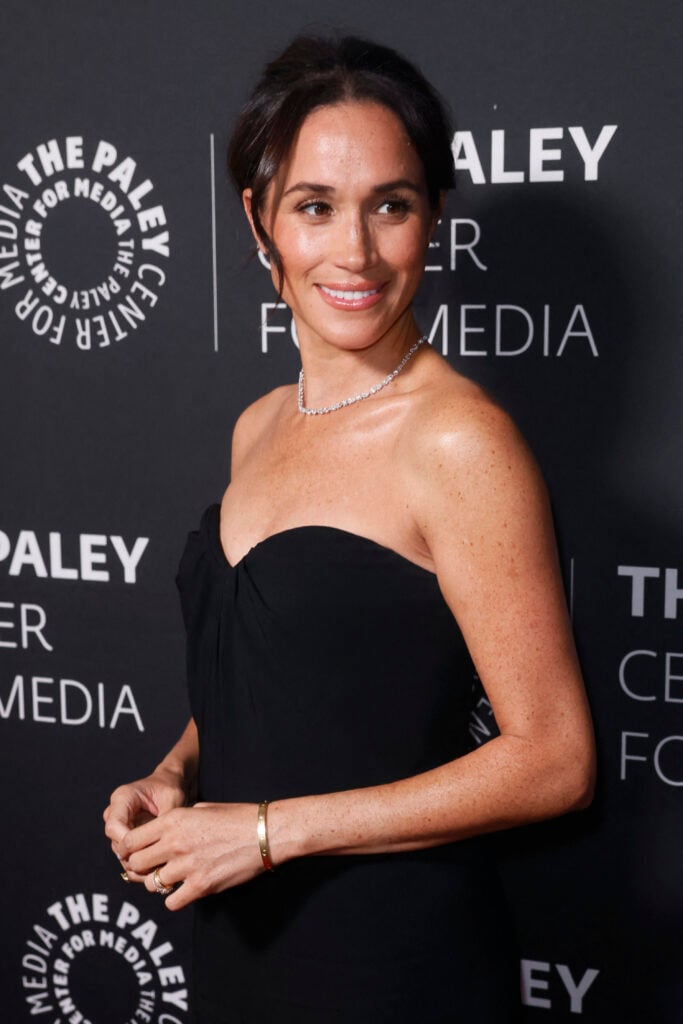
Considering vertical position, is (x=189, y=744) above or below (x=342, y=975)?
above

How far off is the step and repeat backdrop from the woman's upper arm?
2.16 feet

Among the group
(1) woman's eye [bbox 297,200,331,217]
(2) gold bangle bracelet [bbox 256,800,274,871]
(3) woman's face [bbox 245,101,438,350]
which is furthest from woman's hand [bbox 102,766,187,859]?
(1) woman's eye [bbox 297,200,331,217]

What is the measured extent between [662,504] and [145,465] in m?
0.90

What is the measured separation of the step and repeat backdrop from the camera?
1.69 meters

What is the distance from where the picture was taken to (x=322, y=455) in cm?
130

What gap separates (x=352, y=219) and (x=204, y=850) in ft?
2.17

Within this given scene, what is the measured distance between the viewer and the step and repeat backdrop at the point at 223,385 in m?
1.69

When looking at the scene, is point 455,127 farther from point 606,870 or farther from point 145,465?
point 606,870

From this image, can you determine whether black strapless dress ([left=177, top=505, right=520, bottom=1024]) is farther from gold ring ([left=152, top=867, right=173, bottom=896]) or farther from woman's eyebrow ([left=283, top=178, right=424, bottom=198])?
woman's eyebrow ([left=283, top=178, right=424, bottom=198])

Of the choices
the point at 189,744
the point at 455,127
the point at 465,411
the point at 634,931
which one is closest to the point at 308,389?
the point at 465,411

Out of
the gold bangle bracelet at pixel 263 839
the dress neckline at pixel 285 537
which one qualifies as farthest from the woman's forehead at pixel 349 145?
the gold bangle bracelet at pixel 263 839

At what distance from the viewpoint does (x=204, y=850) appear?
45.4 inches

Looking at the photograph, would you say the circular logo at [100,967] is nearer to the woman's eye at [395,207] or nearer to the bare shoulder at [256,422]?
the bare shoulder at [256,422]

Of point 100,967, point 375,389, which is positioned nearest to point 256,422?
point 375,389
